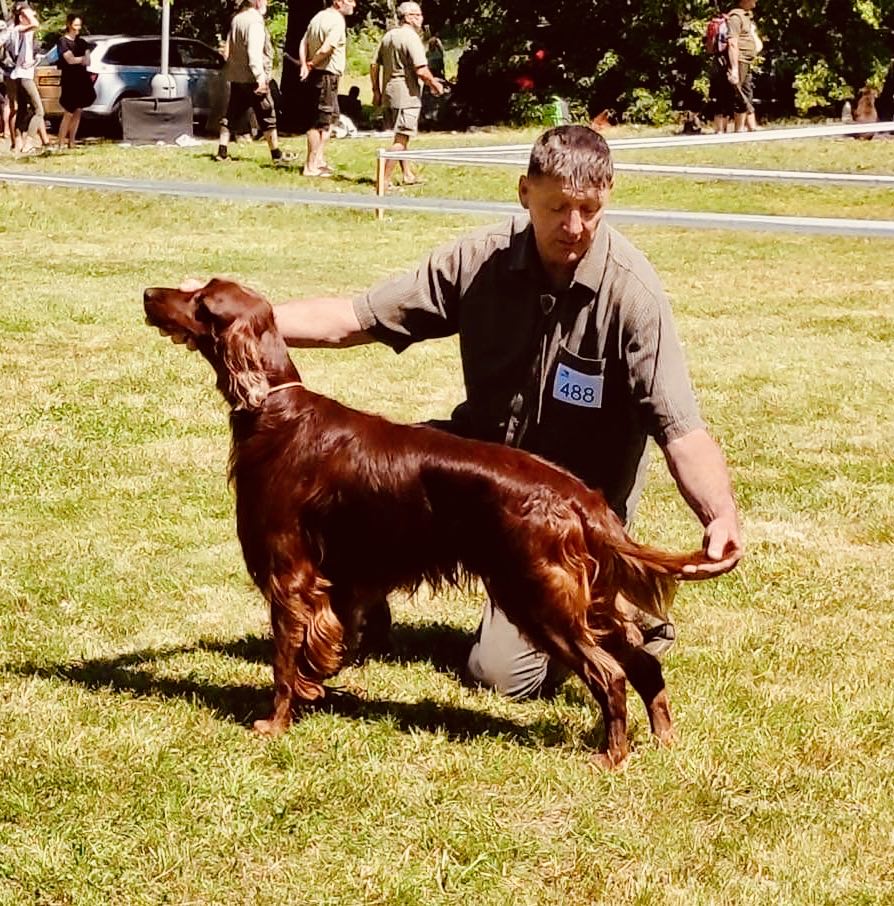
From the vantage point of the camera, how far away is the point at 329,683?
4.09 m

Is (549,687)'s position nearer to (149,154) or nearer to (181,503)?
(181,503)

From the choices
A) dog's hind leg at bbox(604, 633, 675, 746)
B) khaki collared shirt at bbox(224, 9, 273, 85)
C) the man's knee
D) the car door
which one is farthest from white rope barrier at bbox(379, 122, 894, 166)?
dog's hind leg at bbox(604, 633, 675, 746)

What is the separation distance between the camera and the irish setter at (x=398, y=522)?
3.40 m

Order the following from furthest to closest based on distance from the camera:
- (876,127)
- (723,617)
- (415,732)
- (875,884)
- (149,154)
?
(876,127), (149,154), (723,617), (415,732), (875,884)

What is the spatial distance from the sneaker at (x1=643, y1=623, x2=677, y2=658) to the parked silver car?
18.8 m

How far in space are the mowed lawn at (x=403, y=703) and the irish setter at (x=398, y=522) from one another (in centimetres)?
32

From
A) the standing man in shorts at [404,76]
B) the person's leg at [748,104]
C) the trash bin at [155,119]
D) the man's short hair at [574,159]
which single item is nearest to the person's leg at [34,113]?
the trash bin at [155,119]

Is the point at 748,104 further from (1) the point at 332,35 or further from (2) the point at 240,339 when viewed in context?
(2) the point at 240,339

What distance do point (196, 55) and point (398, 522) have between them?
71.5ft

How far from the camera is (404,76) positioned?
49.2ft

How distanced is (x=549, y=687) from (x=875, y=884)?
1.28m

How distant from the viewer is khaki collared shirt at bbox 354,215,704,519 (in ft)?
11.8

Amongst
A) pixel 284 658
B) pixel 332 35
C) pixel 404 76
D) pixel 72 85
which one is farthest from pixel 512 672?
pixel 72 85

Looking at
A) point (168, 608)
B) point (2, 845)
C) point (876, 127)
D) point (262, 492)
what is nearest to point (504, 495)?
point (262, 492)
